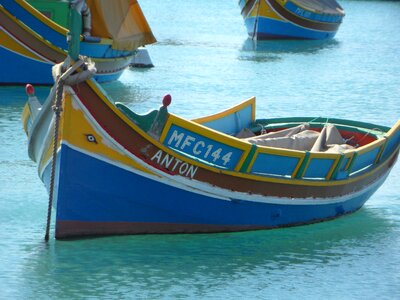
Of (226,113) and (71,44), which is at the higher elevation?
(71,44)

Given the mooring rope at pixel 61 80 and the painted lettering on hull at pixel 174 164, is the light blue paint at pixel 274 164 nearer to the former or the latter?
the painted lettering on hull at pixel 174 164

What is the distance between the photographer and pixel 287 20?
135 ft

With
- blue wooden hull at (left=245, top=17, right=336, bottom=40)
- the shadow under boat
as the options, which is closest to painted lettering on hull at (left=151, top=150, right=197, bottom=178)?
the shadow under boat

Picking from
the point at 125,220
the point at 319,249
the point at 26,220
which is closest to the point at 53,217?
the point at 26,220

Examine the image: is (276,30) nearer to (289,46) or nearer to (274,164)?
(289,46)

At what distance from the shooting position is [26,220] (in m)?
13.4

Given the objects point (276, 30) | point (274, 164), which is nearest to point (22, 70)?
point (274, 164)

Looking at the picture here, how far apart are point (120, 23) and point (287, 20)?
57.7 feet

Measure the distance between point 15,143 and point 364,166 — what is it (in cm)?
656

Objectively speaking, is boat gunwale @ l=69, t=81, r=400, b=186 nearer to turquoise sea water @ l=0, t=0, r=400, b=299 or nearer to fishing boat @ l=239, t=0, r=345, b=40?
turquoise sea water @ l=0, t=0, r=400, b=299

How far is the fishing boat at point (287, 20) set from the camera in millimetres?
40594

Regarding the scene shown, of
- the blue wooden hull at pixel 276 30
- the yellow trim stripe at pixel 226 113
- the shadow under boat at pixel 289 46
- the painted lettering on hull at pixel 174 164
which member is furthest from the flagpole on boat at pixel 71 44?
the blue wooden hull at pixel 276 30

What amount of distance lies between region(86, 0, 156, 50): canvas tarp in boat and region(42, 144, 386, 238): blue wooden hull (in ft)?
38.3

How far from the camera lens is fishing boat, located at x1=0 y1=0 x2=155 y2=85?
22859 mm
